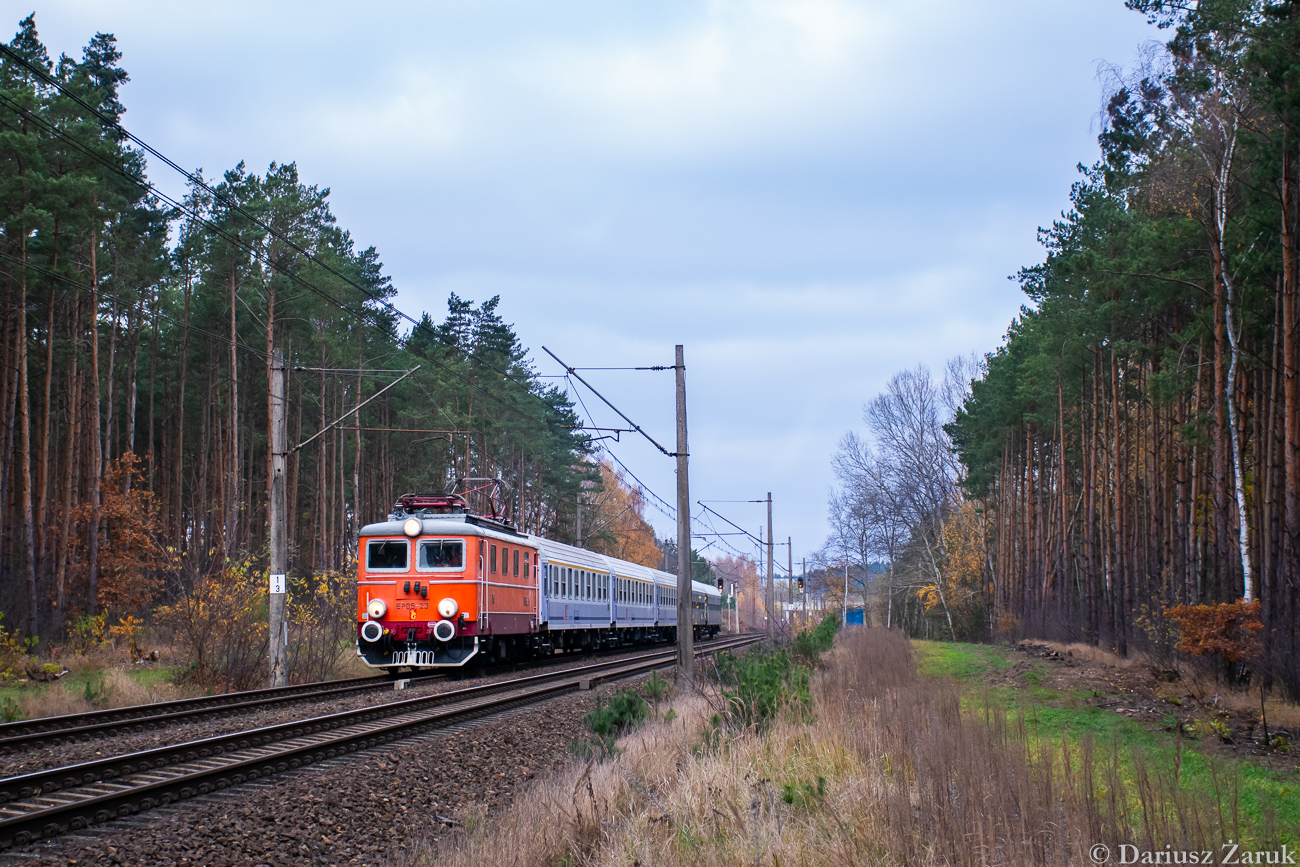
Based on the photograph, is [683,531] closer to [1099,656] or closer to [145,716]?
[145,716]

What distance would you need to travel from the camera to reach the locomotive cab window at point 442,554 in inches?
740

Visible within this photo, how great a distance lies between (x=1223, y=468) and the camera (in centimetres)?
1800

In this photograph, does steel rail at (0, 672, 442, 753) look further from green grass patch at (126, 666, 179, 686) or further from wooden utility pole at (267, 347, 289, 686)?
green grass patch at (126, 666, 179, 686)

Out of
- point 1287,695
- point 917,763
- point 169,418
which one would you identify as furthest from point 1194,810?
point 169,418

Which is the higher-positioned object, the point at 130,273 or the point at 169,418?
the point at 130,273

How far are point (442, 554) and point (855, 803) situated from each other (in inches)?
578

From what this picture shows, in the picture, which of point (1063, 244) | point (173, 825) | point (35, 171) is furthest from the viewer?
point (1063, 244)

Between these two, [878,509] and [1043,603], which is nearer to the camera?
[1043,603]

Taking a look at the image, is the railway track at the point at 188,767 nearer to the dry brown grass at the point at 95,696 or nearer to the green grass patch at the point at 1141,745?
the dry brown grass at the point at 95,696

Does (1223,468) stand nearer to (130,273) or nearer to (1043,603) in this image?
(1043,603)

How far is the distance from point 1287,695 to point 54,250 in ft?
85.2

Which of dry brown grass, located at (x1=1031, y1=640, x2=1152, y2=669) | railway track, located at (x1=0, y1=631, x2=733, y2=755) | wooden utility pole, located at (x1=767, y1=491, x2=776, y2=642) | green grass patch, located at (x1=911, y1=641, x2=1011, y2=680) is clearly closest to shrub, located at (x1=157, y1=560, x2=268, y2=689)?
railway track, located at (x1=0, y1=631, x2=733, y2=755)

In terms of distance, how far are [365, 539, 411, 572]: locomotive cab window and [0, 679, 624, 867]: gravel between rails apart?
8699mm

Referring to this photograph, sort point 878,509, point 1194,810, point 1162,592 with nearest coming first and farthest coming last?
point 1194,810 → point 1162,592 → point 878,509
